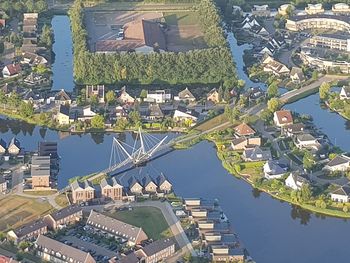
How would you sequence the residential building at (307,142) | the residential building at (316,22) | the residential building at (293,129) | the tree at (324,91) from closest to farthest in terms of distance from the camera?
the residential building at (307,142) → the residential building at (293,129) → the tree at (324,91) → the residential building at (316,22)

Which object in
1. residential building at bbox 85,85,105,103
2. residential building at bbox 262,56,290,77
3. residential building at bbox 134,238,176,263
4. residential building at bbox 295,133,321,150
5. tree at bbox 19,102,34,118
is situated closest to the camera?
residential building at bbox 134,238,176,263

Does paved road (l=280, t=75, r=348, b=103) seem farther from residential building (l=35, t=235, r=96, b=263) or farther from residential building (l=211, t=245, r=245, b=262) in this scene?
residential building (l=35, t=235, r=96, b=263)

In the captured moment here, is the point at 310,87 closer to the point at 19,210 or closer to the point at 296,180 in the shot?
the point at 296,180

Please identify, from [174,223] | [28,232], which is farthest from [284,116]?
[28,232]

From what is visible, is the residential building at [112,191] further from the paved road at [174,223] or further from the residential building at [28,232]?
the residential building at [28,232]

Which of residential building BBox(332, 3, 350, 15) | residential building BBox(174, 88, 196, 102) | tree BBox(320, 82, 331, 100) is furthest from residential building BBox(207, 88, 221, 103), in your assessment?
residential building BBox(332, 3, 350, 15)

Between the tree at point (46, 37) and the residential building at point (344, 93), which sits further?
the tree at point (46, 37)

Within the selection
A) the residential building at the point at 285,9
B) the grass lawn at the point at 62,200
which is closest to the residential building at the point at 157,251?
the grass lawn at the point at 62,200
